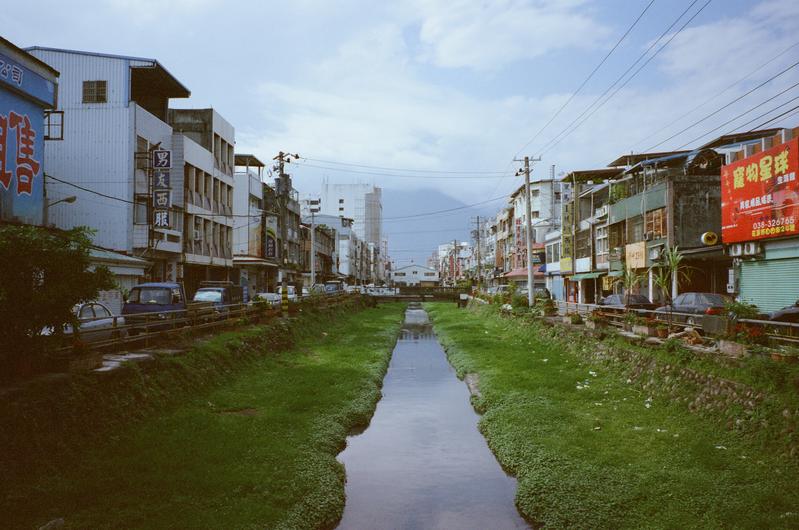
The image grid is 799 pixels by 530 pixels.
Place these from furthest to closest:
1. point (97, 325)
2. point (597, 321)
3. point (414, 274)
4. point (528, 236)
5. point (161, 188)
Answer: point (414, 274) → point (528, 236) → point (161, 188) → point (597, 321) → point (97, 325)

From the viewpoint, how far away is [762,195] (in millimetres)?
24844

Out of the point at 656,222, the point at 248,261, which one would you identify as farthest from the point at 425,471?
the point at 248,261

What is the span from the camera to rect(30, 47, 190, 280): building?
35438 millimetres

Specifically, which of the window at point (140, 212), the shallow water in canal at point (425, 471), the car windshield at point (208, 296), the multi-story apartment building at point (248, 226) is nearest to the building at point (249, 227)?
the multi-story apartment building at point (248, 226)

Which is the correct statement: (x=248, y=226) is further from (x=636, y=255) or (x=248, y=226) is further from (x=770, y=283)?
(x=770, y=283)

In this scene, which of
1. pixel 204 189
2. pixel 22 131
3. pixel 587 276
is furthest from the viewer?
pixel 587 276

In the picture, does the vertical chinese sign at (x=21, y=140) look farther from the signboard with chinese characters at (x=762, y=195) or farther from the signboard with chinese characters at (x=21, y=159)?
the signboard with chinese characters at (x=762, y=195)

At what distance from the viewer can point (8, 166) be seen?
23781 mm

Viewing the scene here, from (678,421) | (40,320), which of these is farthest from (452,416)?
(40,320)

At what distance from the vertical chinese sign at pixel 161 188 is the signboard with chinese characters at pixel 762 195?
102 ft

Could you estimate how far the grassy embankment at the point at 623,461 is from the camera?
930 centimetres

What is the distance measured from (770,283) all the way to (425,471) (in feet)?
65.1

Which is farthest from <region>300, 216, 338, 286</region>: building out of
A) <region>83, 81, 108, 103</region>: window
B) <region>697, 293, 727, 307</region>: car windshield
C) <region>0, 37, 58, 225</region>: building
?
<region>697, 293, 727, 307</region>: car windshield

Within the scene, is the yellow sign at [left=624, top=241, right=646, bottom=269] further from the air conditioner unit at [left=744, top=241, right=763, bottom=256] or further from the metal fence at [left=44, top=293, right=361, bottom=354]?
the metal fence at [left=44, top=293, right=361, bottom=354]
